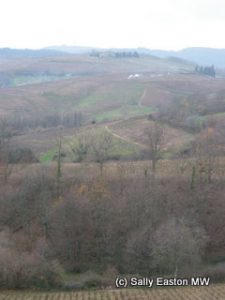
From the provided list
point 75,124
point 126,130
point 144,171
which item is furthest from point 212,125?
point 75,124

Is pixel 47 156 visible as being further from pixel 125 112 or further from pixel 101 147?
pixel 125 112

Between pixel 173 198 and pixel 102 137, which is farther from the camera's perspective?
pixel 102 137

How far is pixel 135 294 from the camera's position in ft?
97.6

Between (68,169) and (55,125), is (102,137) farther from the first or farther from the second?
(55,125)

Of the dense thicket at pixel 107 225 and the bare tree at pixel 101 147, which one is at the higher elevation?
the bare tree at pixel 101 147

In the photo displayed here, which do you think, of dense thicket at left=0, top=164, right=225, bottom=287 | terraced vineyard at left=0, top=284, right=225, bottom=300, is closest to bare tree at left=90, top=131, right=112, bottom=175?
dense thicket at left=0, top=164, right=225, bottom=287

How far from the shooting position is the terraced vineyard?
1150 inches

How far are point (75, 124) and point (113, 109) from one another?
21.7 m

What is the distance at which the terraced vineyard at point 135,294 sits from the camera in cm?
2920

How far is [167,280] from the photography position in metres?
33.3

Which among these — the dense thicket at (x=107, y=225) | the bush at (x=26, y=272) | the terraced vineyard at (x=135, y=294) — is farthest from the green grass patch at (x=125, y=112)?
the terraced vineyard at (x=135, y=294)

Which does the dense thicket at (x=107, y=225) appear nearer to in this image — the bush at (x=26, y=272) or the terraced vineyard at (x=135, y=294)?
the bush at (x=26, y=272)

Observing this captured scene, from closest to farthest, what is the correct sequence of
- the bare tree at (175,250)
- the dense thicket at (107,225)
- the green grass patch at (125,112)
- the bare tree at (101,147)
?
the bare tree at (175,250)
the dense thicket at (107,225)
the bare tree at (101,147)
the green grass patch at (125,112)

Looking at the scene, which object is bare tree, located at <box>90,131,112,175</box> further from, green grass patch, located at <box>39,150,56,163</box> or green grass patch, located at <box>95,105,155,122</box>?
green grass patch, located at <box>95,105,155,122</box>
